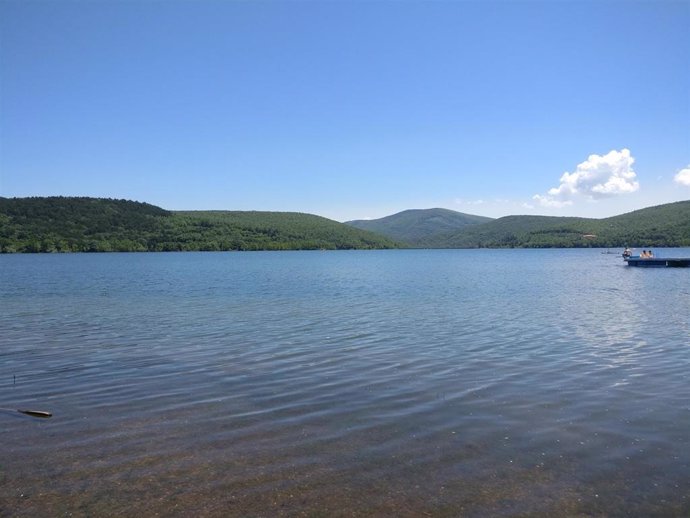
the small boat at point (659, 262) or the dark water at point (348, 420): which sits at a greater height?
the small boat at point (659, 262)

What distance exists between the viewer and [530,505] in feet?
23.7

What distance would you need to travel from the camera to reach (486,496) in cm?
746

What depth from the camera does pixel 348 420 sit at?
1075 cm

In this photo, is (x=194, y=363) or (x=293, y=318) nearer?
(x=194, y=363)

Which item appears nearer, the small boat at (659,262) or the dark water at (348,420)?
the dark water at (348,420)

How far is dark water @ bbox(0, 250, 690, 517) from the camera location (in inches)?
295

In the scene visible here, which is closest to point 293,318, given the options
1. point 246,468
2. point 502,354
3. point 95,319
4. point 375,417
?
point 95,319

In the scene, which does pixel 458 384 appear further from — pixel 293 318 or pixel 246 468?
pixel 293 318

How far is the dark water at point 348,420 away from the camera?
7.50 meters

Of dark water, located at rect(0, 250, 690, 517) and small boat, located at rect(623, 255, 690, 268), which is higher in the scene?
small boat, located at rect(623, 255, 690, 268)

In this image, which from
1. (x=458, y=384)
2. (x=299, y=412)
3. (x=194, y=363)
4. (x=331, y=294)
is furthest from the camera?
(x=331, y=294)

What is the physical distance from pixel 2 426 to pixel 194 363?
21.1 feet

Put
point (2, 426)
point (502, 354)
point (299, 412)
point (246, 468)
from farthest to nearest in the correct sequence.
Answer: point (502, 354)
point (299, 412)
point (2, 426)
point (246, 468)

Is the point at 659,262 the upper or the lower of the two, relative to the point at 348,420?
upper
